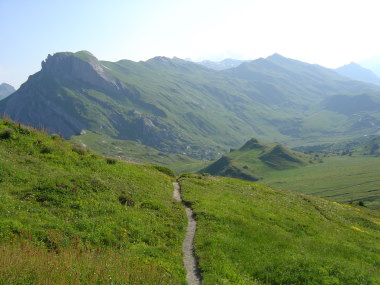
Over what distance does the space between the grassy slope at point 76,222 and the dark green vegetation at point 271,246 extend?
2420 mm

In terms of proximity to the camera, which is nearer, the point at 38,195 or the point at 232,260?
the point at 232,260

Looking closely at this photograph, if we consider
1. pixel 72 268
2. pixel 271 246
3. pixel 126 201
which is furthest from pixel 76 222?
pixel 271 246

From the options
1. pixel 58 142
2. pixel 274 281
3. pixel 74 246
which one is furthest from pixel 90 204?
pixel 58 142

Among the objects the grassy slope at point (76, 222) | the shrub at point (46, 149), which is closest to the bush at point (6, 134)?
the grassy slope at point (76, 222)

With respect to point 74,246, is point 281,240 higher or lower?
lower

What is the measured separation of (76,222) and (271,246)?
15.1m

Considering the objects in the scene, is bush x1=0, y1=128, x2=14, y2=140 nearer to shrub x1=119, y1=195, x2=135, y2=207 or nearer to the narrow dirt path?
shrub x1=119, y1=195, x2=135, y2=207

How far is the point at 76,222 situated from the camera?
67.6 feet

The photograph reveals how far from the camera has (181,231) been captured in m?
25.8

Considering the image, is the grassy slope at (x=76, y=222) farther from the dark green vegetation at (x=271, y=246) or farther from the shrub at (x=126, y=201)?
the dark green vegetation at (x=271, y=246)

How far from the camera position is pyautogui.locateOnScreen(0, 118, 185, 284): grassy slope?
13797 millimetres

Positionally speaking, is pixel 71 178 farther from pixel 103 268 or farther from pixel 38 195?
pixel 103 268

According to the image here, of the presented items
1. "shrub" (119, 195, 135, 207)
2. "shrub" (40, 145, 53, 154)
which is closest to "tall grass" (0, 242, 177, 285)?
"shrub" (119, 195, 135, 207)

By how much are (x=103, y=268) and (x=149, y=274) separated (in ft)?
7.28
